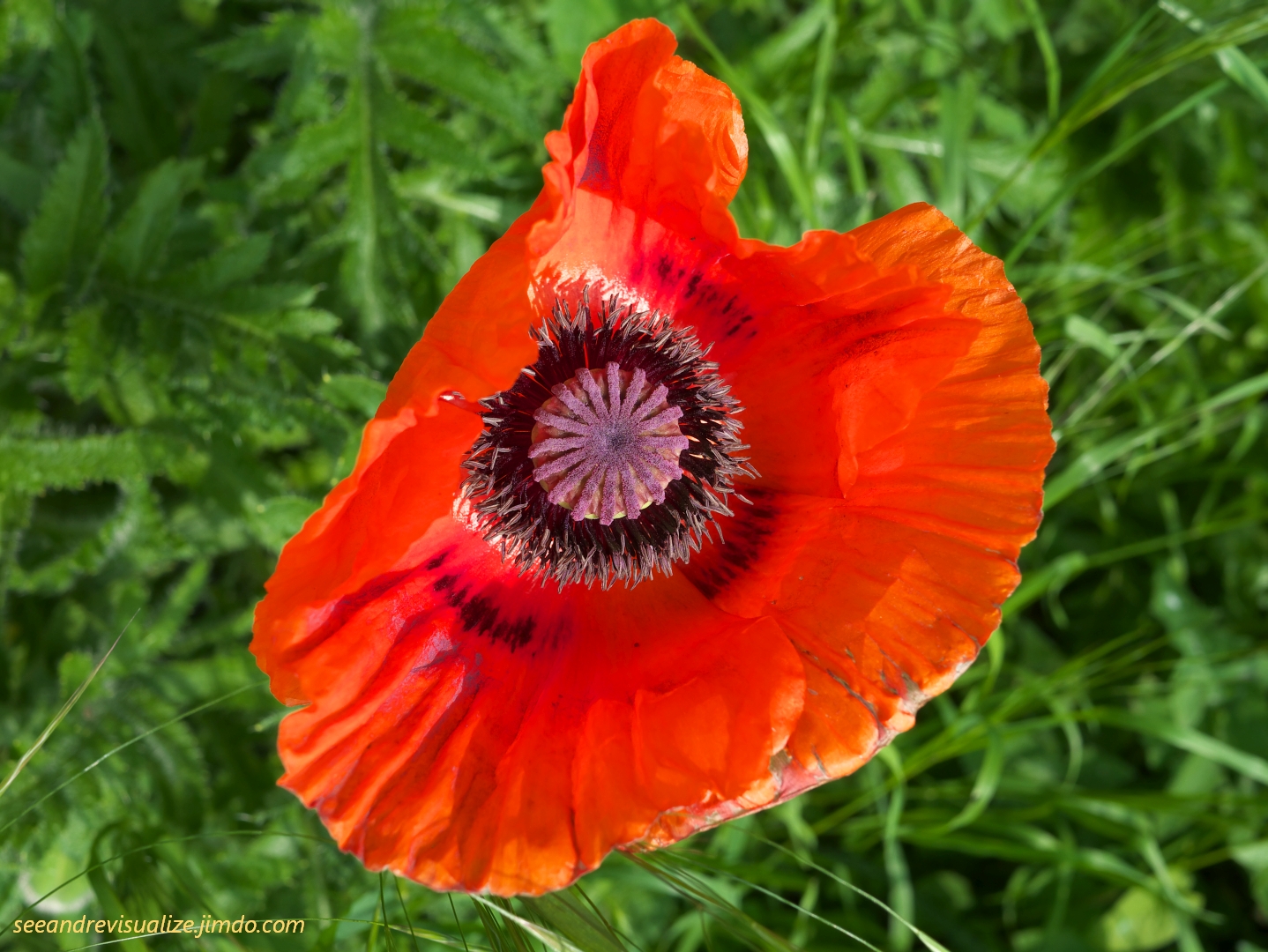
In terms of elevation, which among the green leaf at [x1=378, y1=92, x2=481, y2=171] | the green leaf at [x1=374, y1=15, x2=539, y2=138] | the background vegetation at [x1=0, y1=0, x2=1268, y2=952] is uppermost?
the green leaf at [x1=374, y1=15, x2=539, y2=138]

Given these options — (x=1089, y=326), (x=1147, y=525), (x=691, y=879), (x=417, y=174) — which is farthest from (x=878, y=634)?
(x=1147, y=525)

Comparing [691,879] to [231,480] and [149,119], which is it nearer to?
[231,480]

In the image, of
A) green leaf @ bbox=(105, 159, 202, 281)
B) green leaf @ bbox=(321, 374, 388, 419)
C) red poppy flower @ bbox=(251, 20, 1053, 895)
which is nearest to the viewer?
red poppy flower @ bbox=(251, 20, 1053, 895)

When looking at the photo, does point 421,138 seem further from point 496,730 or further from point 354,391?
point 496,730

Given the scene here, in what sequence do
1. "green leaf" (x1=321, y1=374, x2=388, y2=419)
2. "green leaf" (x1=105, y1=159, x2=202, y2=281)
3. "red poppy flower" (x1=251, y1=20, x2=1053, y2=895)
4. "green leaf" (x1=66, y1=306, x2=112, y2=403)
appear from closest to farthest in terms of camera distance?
"red poppy flower" (x1=251, y1=20, x2=1053, y2=895), "green leaf" (x1=321, y1=374, x2=388, y2=419), "green leaf" (x1=66, y1=306, x2=112, y2=403), "green leaf" (x1=105, y1=159, x2=202, y2=281)

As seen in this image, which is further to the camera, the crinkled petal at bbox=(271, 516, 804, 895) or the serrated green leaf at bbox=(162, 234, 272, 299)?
the serrated green leaf at bbox=(162, 234, 272, 299)

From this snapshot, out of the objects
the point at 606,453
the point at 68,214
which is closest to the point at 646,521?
the point at 606,453

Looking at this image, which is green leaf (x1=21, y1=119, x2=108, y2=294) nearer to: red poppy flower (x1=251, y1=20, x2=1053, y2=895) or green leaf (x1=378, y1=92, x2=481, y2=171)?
green leaf (x1=378, y1=92, x2=481, y2=171)

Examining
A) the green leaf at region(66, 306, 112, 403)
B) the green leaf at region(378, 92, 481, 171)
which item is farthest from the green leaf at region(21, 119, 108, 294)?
the green leaf at region(378, 92, 481, 171)
